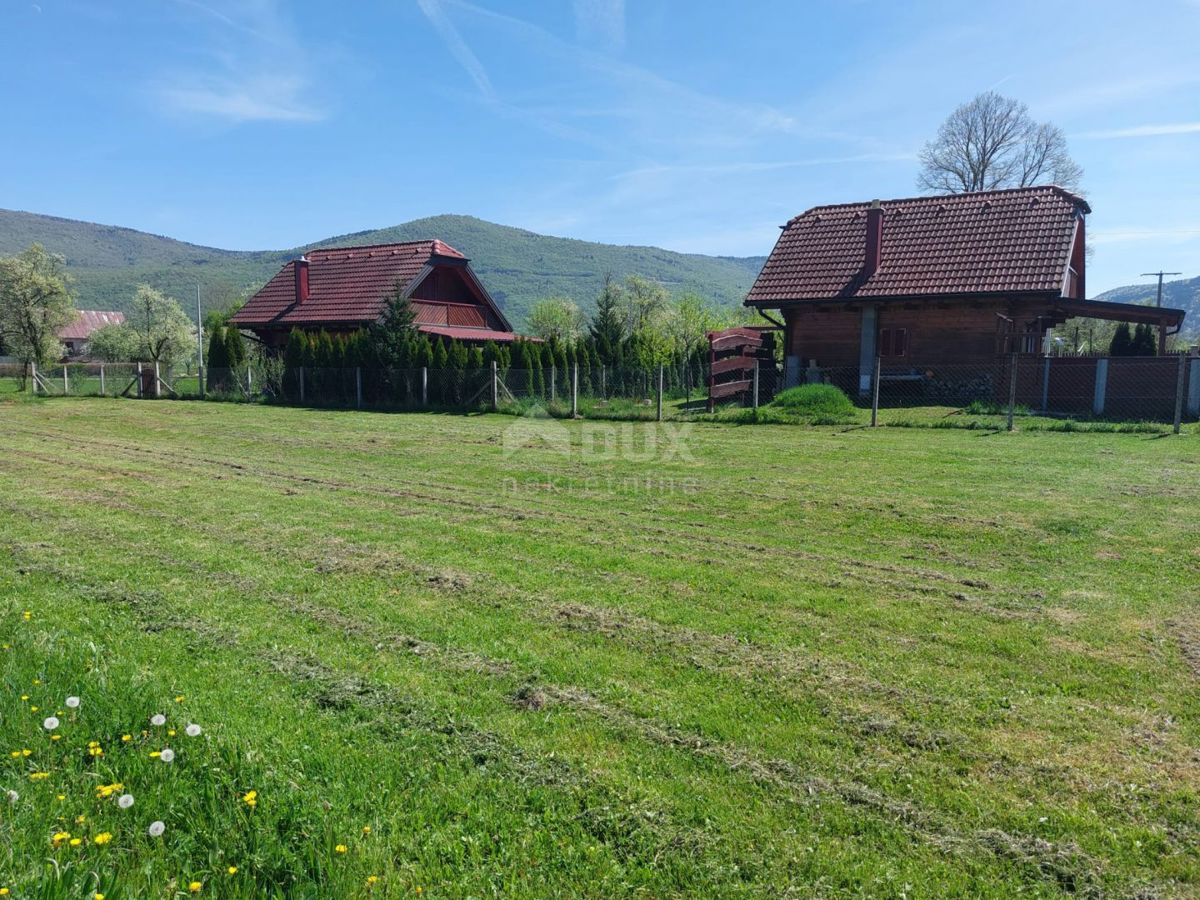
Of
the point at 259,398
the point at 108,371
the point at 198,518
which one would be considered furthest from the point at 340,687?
the point at 108,371

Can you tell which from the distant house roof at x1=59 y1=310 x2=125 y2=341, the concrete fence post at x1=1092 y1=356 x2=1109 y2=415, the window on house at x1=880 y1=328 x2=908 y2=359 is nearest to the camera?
the concrete fence post at x1=1092 y1=356 x2=1109 y2=415

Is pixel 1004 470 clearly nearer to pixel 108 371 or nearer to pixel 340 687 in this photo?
pixel 340 687

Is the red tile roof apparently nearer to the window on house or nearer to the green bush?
the window on house

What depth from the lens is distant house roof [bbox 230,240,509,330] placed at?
3141cm

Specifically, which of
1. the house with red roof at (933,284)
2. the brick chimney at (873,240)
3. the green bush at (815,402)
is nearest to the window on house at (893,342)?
the house with red roof at (933,284)

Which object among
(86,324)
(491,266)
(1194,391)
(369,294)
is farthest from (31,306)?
(491,266)

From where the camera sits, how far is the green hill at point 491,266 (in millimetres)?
138500

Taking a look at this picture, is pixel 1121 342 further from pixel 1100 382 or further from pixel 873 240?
pixel 1100 382

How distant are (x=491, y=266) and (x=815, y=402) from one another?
144 m

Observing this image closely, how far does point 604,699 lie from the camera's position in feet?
11.8

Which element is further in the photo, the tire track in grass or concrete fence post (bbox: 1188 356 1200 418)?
concrete fence post (bbox: 1188 356 1200 418)

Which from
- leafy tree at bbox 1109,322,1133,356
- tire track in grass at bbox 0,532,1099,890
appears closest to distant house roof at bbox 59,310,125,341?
leafy tree at bbox 1109,322,1133,356

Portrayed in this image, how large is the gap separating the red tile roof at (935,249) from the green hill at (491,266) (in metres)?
98.4

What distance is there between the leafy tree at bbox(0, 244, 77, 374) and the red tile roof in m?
41.5
